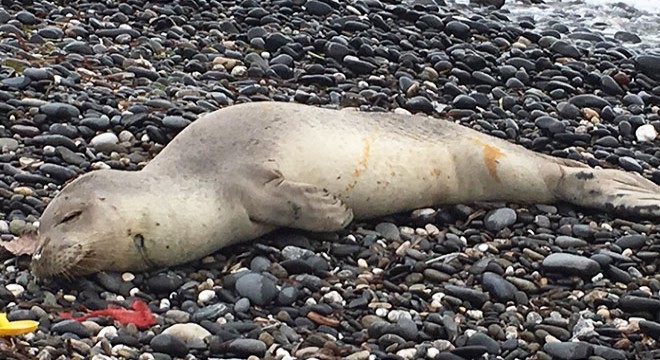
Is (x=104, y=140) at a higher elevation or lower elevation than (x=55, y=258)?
lower

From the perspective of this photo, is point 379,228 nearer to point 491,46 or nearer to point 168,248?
point 168,248

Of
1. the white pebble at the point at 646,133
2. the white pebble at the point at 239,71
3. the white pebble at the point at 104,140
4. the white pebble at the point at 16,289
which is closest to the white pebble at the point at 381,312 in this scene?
the white pebble at the point at 16,289

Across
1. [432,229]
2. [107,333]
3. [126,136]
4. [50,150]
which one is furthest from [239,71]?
[107,333]

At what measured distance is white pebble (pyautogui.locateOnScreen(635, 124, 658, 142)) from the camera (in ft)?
22.8

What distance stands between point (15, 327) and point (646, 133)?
14.4 feet

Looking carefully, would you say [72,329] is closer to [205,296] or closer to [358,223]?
[205,296]

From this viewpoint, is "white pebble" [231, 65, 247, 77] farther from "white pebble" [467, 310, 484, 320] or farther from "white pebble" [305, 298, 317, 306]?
"white pebble" [467, 310, 484, 320]

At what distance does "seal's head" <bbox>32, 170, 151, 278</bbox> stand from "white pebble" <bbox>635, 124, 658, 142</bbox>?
3.52 m

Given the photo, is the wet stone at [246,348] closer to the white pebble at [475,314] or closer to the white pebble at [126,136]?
the white pebble at [475,314]

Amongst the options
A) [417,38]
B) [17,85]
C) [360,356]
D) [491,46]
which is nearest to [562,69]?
[491,46]

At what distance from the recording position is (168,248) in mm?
4875

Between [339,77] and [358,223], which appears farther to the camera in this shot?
[339,77]

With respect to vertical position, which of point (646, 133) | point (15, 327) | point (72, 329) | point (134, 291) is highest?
point (15, 327)

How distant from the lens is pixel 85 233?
15.3ft
